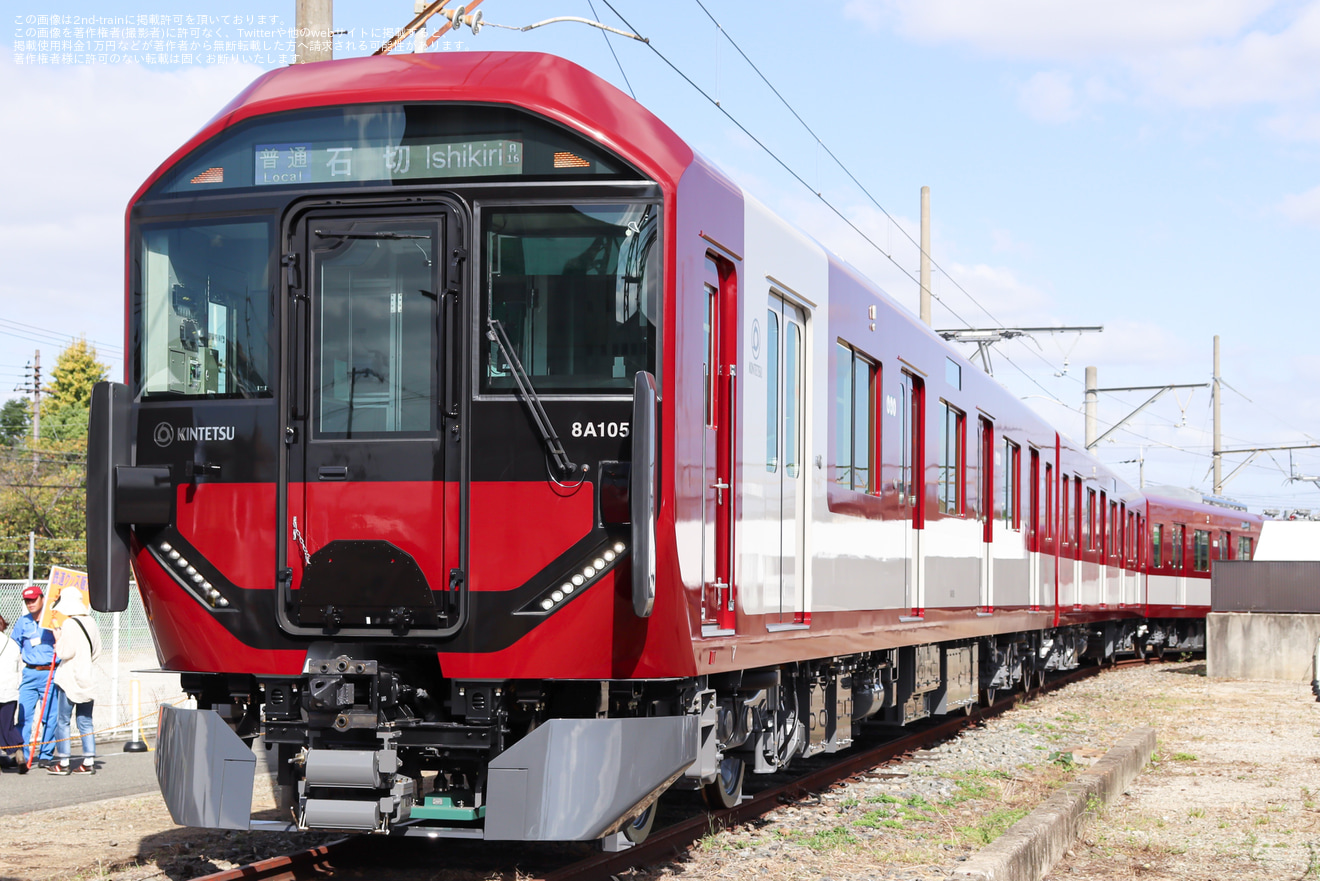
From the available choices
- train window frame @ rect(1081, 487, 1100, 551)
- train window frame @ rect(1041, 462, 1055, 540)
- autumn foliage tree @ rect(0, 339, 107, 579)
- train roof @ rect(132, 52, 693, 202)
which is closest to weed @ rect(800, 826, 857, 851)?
train roof @ rect(132, 52, 693, 202)

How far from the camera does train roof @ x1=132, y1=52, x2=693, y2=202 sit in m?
6.59

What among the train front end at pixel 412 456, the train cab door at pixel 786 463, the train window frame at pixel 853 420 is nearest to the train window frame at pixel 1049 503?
the train window frame at pixel 853 420

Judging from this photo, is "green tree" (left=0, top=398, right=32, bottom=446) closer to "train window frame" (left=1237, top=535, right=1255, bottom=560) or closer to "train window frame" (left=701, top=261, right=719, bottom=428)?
"train window frame" (left=1237, top=535, right=1255, bottom=560)

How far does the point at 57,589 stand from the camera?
1318cm

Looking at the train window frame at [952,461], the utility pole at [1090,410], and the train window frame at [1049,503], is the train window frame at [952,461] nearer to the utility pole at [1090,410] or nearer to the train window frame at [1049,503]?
the train window frame at [1049,503]

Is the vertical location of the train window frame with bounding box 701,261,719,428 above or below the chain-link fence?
above

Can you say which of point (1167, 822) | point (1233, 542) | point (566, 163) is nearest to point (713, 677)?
point (566, 163)

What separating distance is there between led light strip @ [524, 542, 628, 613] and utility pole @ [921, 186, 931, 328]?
17.1 m

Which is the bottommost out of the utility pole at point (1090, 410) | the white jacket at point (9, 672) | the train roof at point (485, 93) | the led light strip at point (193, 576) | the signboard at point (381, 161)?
the white jacket at point (9, 672)

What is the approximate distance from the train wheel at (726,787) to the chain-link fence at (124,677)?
4.55m

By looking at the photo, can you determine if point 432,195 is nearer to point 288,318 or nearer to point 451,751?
point 288,318

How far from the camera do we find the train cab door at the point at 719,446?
705 centimetres

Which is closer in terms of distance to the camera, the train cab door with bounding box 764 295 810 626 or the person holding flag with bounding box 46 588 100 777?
the train cab door with bounding box 764 295 810 626

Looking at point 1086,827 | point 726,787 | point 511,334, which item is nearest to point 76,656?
point 726,787
